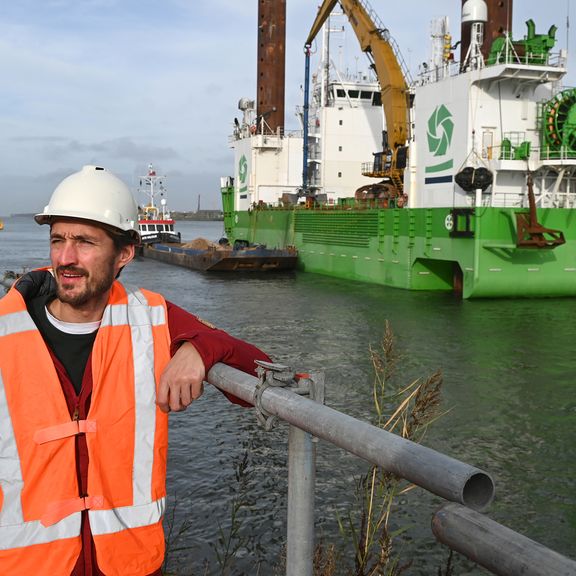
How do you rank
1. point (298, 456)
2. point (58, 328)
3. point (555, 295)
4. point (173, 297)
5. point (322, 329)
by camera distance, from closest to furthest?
point (298, 456), point (58, 328), point (322, 329), point (555, 295), point (173, 297)

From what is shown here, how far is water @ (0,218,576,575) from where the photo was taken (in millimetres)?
5477

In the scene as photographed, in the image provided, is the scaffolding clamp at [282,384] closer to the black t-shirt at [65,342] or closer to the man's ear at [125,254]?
the black t-shirt at [65,342]

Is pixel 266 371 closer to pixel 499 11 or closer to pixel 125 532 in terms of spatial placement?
pixel 125 532

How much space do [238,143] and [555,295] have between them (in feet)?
75.2

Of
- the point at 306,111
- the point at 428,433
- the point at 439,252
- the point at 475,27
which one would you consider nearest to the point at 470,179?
the point at 439,252

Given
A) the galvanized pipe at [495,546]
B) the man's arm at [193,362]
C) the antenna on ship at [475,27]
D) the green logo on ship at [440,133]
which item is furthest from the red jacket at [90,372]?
the antenna on ship at [475,27]

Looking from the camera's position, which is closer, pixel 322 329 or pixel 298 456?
pixel 298 456

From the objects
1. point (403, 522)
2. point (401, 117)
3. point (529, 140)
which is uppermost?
point (401, 117)

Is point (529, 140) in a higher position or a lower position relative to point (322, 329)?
higher

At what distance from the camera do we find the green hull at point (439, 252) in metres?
18.4

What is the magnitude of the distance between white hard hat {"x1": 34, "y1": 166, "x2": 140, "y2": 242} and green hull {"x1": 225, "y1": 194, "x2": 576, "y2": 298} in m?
16.9

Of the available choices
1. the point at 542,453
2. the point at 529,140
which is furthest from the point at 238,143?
the point at 542,453

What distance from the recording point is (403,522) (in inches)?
221

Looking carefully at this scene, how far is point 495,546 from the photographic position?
3.75ft
